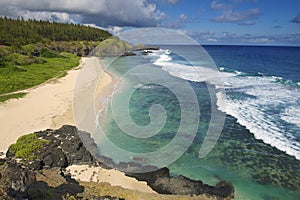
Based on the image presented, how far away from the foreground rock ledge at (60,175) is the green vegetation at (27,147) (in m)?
0.15

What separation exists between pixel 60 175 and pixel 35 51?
49563 mm

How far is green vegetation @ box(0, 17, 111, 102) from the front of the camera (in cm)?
3035

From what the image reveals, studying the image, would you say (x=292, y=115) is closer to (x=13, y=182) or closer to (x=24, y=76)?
(x=13, y=182)

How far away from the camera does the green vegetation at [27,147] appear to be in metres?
12.2

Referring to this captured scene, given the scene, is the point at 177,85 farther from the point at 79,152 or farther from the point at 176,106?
the point at 79,152

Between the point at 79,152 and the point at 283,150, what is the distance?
35.6ft

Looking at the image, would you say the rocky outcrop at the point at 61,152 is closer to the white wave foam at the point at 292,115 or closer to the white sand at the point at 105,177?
the white sand at the point at 105,177

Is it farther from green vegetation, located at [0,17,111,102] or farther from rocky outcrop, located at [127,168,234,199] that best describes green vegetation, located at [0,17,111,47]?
rocky outcrop, located at [127,168,234,199]

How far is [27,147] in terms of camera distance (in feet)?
42.0

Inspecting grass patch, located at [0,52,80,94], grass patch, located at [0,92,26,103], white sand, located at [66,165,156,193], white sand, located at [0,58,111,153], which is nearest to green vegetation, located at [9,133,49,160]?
white sand, located at [0,58,111,153]

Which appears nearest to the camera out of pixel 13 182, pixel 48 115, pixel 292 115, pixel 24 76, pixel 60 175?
pixel 13 182

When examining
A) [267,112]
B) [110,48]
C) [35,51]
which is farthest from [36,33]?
[267,112]

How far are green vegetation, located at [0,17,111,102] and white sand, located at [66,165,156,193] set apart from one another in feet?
45.3

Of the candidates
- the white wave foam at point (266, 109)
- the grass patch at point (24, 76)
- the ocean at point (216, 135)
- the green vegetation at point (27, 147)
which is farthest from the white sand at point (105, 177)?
A: the grass patch at point (24, 76)
